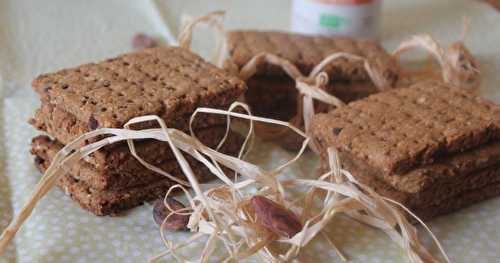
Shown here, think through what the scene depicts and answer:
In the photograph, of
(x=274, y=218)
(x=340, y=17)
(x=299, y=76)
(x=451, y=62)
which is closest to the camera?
(x=274, y=218)

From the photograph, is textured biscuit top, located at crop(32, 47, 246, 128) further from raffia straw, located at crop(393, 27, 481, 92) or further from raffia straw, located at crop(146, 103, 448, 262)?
raffia straw, located at crop(393, 27, 481, 92)

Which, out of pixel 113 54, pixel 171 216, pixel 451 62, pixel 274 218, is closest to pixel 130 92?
pixel 171 216

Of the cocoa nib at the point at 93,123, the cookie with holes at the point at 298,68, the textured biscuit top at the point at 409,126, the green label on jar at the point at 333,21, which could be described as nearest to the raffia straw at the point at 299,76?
the cookie with holes at the point at 298,68

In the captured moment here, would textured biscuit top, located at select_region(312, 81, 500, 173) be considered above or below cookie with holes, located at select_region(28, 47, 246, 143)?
below

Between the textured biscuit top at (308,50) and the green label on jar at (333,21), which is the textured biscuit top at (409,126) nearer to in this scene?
the textured biscuit top at (308,50)

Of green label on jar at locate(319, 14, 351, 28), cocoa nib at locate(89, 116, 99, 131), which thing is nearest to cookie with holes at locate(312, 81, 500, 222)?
cocoa nib at locate(89, 116, 99, 131)

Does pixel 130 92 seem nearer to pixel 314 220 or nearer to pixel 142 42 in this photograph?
pixel 314 220
